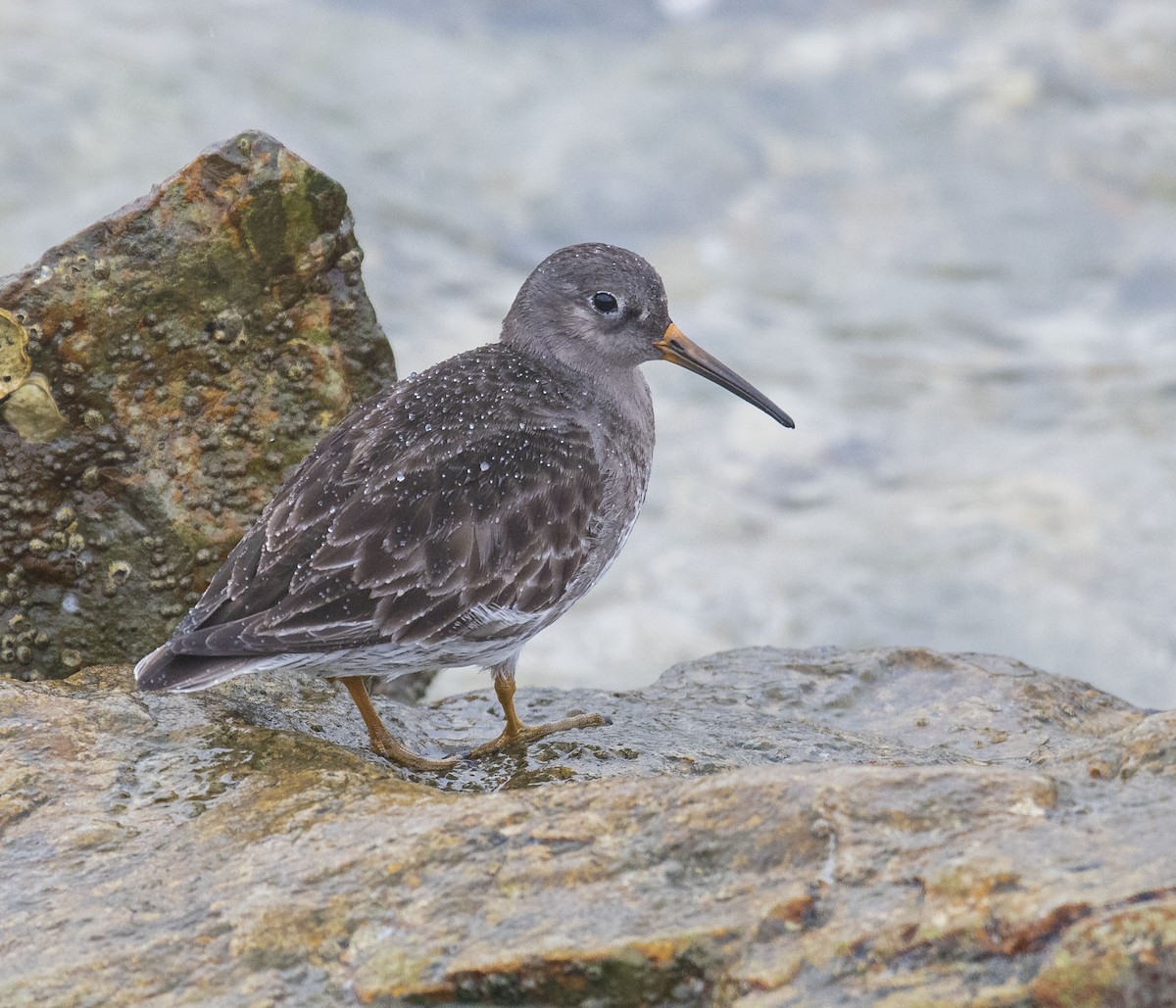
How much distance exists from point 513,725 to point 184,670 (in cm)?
135

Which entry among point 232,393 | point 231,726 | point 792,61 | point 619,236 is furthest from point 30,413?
point 792,61

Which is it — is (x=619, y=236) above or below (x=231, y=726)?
above

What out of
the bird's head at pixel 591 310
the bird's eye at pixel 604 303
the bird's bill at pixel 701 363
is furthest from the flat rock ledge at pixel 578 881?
the bird's bill at pixel 701 363

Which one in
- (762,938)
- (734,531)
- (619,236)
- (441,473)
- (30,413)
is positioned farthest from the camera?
(619,236)

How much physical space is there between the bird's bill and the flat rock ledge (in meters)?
2.55

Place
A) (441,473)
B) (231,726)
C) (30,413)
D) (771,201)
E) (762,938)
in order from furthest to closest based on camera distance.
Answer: (771,201) → (30,413) → (441,473) → (231,726) → (762,938)

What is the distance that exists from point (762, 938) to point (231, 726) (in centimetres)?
221

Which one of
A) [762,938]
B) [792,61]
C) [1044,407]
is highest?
[792,61]

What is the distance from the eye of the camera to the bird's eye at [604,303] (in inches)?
238

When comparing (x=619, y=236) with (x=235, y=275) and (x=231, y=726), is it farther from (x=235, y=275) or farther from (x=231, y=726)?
(x=231, y=726)

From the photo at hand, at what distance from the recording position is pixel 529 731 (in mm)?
5270

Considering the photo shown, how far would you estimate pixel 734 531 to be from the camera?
10.5 m

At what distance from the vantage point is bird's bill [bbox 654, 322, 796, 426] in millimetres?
6238

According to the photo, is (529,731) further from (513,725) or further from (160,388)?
(160,388)
